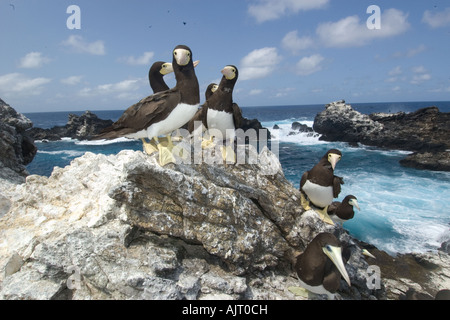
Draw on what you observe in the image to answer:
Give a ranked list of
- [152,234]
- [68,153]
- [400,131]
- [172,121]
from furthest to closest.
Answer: [400,131] → [68,153] → [152,234] → [172,121]

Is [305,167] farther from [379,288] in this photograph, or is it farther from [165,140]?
[165,140]

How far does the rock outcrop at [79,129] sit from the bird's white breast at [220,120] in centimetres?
4661

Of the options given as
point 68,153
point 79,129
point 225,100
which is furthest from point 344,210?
point 79,129

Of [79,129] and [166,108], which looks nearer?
[166,108]

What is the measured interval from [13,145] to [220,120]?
9.61 meters

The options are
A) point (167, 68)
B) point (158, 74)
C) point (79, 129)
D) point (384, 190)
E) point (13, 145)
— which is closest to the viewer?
point (167, 68)

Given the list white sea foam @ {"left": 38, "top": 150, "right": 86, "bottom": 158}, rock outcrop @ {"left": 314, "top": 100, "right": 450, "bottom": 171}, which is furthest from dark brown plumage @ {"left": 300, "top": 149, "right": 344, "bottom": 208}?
white sea foam @ {"left": 38, "top": 150, "right": 86, "bottom": 158}

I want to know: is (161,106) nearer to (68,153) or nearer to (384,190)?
(384,190)

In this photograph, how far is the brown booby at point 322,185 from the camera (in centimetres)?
578

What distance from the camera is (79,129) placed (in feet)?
157

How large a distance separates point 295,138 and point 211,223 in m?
49.9

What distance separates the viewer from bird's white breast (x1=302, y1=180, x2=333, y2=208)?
579 cm

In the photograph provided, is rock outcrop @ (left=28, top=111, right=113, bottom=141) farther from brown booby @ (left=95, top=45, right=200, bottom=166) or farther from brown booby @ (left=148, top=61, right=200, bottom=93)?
brown booby @ (left=95, top=45, right=200, bottom=166)

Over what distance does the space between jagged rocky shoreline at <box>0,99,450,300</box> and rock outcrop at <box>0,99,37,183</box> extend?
4331 millimetres
